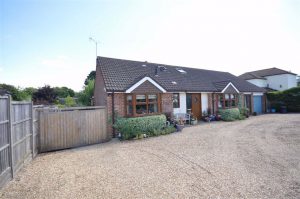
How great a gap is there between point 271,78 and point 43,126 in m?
43.4

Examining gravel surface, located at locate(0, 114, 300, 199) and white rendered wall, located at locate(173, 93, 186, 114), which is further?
white rendered wall, located at locate(173, 93, 186, 114)

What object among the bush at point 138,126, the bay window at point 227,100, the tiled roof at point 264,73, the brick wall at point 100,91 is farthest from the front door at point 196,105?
the tiled roof at point 264,73

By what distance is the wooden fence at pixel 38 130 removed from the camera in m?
5.29

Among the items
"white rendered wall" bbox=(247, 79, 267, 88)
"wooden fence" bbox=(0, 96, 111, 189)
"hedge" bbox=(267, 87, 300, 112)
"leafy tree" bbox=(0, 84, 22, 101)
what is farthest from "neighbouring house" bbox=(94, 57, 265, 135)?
"leafy tree" bbox=(0, 84, 22, 101)

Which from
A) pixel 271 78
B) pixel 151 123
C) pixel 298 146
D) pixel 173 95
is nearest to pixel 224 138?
pixel 298 146

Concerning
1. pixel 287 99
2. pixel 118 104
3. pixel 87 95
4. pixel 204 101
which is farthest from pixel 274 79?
pixel 118 104

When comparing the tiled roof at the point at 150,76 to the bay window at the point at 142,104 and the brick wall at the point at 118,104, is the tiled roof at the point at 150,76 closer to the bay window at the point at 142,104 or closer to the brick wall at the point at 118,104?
the brick wall at the point at 118,104

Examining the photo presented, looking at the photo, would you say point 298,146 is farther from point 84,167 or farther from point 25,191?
point 25,191

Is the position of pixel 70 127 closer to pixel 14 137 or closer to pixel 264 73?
pixel 14 137

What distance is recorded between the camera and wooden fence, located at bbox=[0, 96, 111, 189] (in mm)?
5293

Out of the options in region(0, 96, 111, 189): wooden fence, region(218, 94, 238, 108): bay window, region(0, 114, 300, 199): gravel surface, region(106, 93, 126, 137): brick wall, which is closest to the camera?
region(0, 114, 300, 199): gravel surface

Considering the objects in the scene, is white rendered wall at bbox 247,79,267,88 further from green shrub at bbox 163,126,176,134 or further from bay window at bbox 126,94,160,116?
Answer: green shrub at bbox 163,126,176,134

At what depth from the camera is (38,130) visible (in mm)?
8742

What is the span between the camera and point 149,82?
13695 mm
